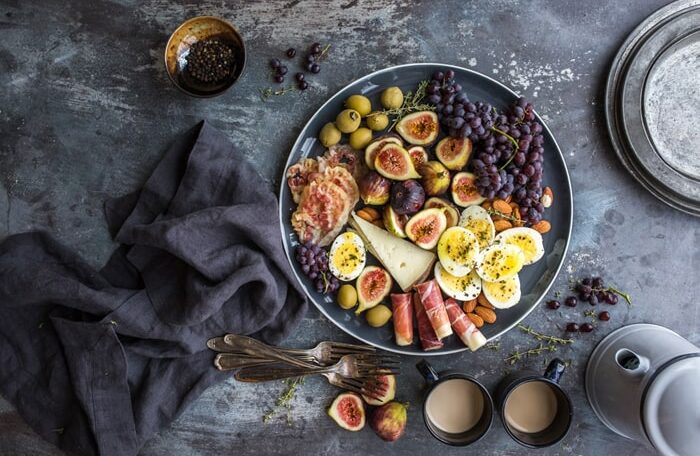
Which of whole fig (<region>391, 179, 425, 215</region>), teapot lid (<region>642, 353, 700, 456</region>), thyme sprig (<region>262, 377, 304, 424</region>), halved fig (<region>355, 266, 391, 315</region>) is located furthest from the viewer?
thyme sprig (<region>262, 377, 304, 424</region>)

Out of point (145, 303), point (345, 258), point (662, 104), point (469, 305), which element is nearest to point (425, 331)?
point (469, 305)

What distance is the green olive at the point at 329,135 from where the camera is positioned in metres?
2.12

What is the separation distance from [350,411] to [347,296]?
20.5 inches

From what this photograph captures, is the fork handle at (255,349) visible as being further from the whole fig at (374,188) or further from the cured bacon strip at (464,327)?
the whole fig at (374,188)

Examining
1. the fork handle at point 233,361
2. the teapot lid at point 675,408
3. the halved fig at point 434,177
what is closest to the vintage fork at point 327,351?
the fork handle at point 233,361

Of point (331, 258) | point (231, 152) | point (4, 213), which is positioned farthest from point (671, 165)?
point (4, 213)

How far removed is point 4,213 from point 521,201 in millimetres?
2156

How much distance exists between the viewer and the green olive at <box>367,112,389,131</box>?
2113mm

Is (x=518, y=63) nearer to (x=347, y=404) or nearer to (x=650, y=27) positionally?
(x=650, y=27)

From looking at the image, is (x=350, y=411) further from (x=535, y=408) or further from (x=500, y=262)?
(x=500, y=262)

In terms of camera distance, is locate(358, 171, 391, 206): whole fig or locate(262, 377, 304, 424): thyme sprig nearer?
locate(358, 171, 391, 206): whole fig

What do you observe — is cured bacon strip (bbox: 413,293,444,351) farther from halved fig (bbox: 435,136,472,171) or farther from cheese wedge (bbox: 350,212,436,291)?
halved fig (bbox: 435,136,472,171)

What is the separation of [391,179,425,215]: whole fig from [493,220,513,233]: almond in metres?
0.32

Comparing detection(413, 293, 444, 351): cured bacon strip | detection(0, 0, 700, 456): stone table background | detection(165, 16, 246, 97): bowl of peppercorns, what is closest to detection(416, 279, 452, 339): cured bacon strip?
detection(413, 293, 444, 351): cured bacon strip
